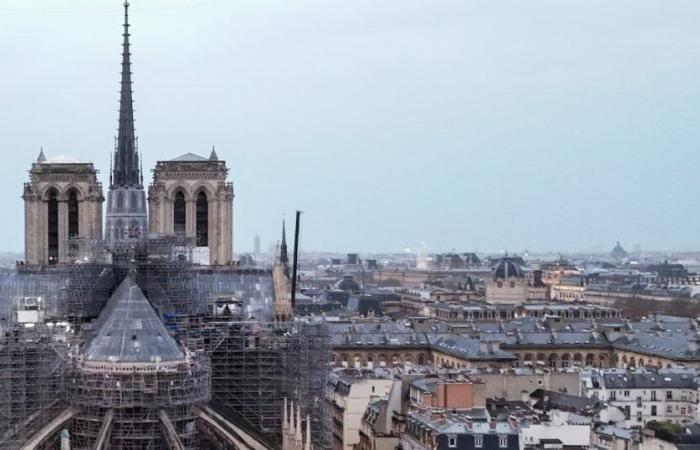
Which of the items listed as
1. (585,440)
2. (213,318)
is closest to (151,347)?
(213,318)

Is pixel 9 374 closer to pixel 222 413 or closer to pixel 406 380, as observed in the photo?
pixel 222 413

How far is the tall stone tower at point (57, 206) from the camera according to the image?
75125 mm

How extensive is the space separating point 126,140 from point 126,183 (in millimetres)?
2645

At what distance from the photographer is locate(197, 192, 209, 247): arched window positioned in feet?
246

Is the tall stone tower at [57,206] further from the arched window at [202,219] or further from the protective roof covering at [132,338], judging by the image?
the protective roof covering at [132,338]

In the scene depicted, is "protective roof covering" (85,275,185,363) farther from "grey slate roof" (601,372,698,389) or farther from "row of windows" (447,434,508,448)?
"grey slate roof" (601,372,698,389)

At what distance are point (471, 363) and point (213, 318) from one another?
1278 inches

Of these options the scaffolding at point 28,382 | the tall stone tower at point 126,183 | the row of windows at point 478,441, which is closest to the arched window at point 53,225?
the tall stone tower at point 126,183

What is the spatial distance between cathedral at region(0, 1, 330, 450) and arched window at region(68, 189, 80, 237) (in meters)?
0.08

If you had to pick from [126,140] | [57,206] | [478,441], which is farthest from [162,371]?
[57,206]

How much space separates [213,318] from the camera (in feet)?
200

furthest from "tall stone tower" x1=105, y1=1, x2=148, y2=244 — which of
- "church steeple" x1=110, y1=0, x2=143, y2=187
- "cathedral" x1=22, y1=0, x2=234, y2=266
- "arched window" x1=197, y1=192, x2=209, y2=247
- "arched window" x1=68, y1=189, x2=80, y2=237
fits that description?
"arched window" x1=68, y1=189, x2=80, y2=237

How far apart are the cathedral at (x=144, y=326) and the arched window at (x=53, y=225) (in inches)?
3.1

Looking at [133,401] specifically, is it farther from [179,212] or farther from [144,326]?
[179,212]
